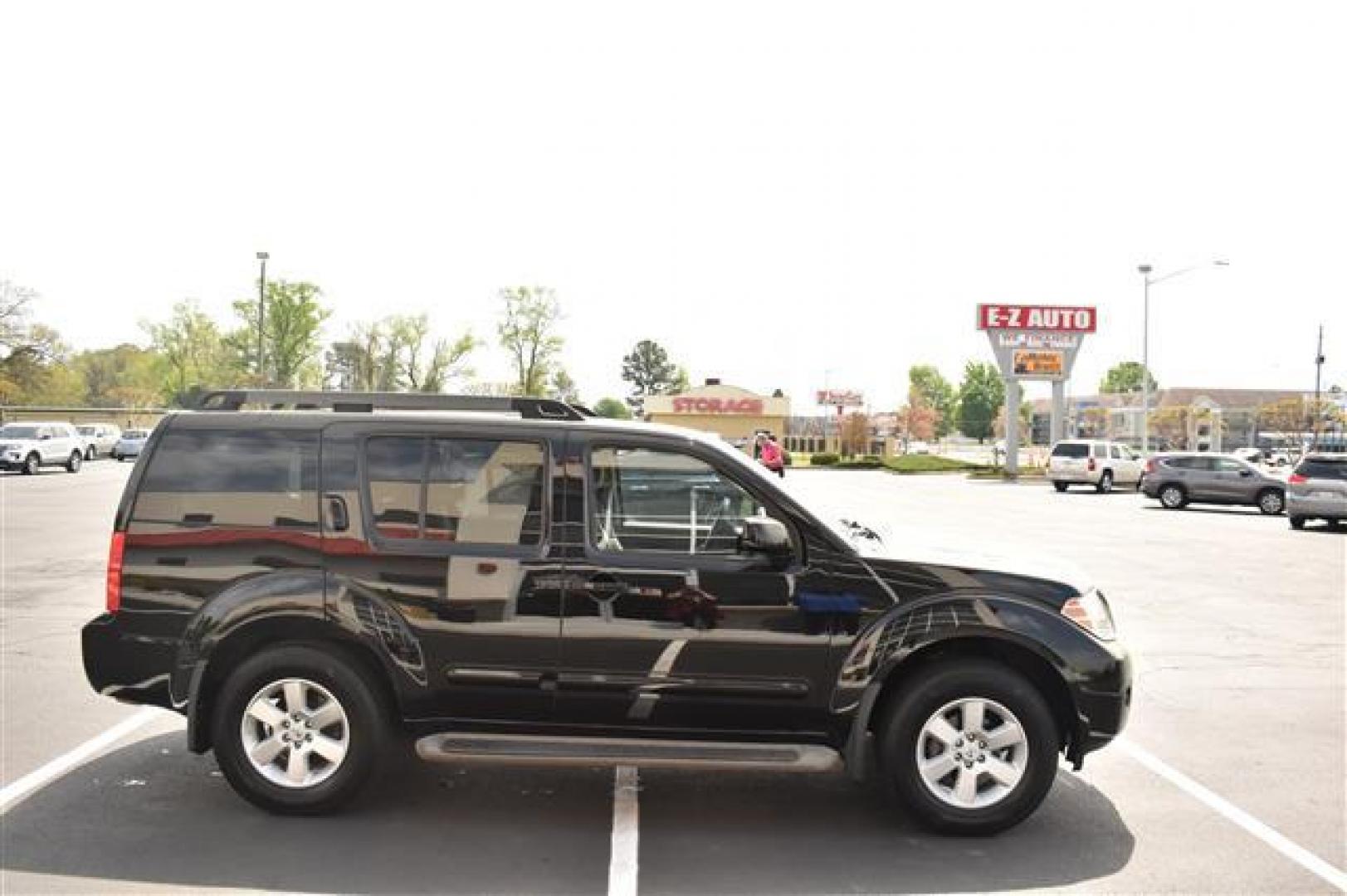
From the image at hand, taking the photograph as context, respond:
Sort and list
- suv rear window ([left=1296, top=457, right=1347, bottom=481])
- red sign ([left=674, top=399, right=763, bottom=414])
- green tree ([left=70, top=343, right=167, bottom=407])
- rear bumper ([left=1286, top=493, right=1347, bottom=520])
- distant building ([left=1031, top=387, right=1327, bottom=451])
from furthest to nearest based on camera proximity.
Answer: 1. distant building ([left=1031, top=387, right=1327, bottom=451])
2. green tree ([left=70, top=343, right=167, bottom=407])
3. red sign ([left=674, top=399, right=763, bottom=414])
4. suv rear window ([left=1296, top=457, right=1347, bottom=481])
5. rear bumper ([left=1286, top=493, right=1347, bottom=520])

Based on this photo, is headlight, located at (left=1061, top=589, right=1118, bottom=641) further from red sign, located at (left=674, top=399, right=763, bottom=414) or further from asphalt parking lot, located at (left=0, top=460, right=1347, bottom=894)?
red sign, located at (left=674, top=399, right=763, bottom=414)

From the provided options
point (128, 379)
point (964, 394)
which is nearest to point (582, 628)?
point (128, 379)

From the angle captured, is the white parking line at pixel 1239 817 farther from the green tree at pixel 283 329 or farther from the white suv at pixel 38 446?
the green tree at pixel 283 329

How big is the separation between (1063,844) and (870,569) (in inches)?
56.9

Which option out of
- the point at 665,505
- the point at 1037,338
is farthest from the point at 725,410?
the point at 665,505

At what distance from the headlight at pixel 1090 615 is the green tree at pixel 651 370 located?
150160 mm

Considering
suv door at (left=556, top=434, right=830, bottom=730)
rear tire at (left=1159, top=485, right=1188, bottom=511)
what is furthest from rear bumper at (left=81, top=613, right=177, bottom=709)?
rear tire at (left=1159, top=485, right=1188, bottom=511)

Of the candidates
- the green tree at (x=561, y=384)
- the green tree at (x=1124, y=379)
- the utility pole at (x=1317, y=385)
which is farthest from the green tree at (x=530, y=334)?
the green tree at (x=1124, y=379)

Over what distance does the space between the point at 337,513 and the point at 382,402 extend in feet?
2.14

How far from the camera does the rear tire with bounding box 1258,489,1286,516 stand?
91.6ft

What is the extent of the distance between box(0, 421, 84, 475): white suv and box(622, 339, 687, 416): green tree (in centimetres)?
11699

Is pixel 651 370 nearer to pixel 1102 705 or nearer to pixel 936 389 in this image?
pixel 936 389

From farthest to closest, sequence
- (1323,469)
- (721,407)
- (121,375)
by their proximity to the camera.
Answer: (121,375) < (721,407) < (1323,469)

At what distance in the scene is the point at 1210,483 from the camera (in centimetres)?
2867
